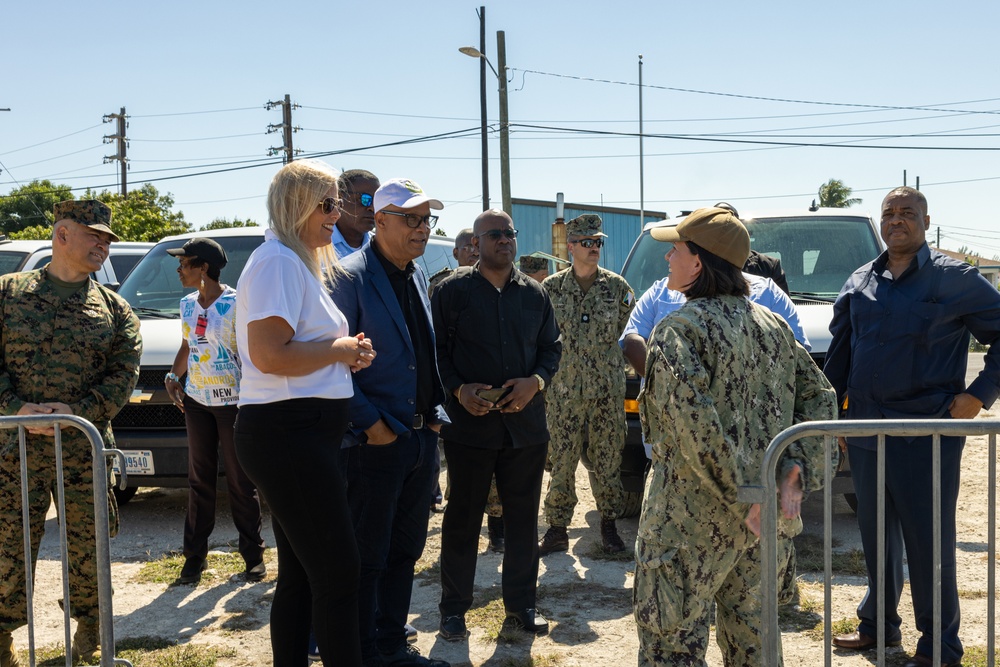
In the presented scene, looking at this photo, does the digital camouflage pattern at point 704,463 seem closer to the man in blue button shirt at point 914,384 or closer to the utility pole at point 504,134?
the man in blue button shirt at point 914,384

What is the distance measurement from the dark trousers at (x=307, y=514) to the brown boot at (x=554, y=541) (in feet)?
9.57

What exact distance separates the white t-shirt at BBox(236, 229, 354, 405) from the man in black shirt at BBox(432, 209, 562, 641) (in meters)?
1.52

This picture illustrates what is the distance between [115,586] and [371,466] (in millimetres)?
2727

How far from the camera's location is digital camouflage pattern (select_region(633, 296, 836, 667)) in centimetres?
291

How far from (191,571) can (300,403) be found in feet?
10.1

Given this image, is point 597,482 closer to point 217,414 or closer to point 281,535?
point 217,414

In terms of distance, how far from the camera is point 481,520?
15.6 feet

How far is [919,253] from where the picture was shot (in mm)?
4363

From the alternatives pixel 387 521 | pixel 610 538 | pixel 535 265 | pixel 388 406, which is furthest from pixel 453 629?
pixel 535 265

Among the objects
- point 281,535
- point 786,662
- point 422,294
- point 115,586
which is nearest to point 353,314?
point 422,294

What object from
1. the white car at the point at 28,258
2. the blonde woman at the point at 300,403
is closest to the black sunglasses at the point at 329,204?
the blonde woman at the point at 300,403

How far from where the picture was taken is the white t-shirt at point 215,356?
562 centimetres

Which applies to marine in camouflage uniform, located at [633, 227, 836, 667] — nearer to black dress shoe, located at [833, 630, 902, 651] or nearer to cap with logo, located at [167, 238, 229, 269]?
black dress shoe, located at [833, 630, 902, 651]

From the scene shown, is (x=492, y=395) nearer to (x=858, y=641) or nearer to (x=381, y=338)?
(x=381, y=338)
